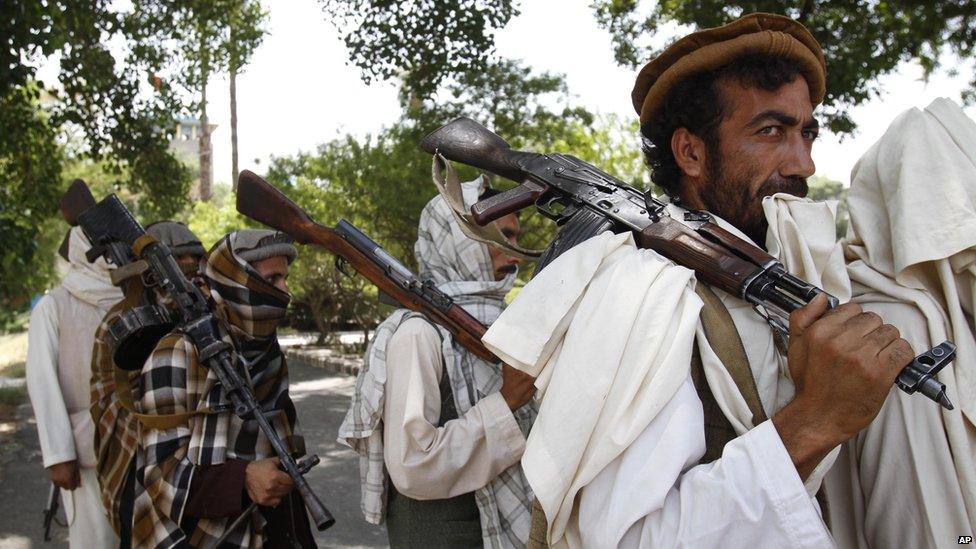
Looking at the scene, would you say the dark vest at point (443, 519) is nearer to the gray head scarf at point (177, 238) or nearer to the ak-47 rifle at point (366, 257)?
the ak-47 rifle at point (366, 257)

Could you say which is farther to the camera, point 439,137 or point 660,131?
point 439,137

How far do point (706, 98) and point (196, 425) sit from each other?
2.25 meters

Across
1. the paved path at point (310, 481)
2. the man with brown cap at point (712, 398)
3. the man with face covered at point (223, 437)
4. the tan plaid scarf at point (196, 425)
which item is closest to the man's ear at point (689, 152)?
the man with brown cap at point (712, 398)

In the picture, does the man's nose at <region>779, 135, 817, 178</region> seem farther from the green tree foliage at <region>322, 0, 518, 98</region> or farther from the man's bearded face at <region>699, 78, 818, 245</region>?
the green tree foliage at <region>322, 0, 518, 98</region>

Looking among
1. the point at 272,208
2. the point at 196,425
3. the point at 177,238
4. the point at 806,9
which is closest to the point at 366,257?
the point at 272,208

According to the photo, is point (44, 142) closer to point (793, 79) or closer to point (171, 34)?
point (171, 34)

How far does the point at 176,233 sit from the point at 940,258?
12.8ft

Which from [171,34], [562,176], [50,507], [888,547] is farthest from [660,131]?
[171,34]

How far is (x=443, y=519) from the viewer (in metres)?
2.78

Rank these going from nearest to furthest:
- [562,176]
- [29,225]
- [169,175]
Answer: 1. [562,176]
2. [29,225]
3. [169,175]

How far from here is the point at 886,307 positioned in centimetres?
169

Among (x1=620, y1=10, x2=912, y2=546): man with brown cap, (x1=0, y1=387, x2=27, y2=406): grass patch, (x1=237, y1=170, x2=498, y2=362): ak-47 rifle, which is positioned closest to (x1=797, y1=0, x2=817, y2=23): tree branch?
(x1=237, y1=170, x2=498, y2=362): ak-47 rifle

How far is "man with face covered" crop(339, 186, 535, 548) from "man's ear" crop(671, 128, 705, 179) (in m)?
0.98

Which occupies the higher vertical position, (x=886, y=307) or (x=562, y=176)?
(x=562, y=176)
